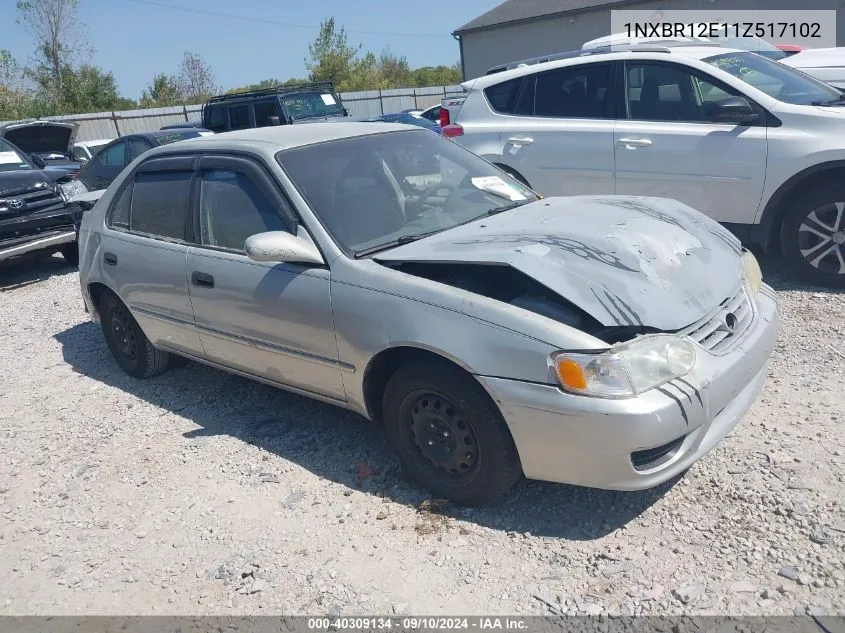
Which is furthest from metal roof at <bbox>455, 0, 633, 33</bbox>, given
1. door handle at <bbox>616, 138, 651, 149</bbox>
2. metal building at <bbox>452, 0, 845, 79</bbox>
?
door handle at <bbox>616, 138, 651, 149</bbox>

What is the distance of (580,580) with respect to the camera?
2854mm

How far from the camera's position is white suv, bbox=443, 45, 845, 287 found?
17.9 ft

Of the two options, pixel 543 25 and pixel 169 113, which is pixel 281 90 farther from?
pixel 543 25

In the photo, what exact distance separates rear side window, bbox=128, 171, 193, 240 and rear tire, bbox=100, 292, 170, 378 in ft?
2.27

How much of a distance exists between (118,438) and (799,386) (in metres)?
4.05

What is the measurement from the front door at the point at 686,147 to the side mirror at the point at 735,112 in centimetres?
6

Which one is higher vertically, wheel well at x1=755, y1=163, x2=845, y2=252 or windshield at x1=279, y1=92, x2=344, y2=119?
windshield at x1=279, y1=92, x2=344, y2=119

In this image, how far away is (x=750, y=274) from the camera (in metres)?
3.71

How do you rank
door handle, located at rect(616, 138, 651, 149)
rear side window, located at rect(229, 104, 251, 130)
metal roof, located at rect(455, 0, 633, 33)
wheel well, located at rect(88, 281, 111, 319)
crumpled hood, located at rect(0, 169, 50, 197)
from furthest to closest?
metal roof, located at rect(455, 0, 633, 33), rear side window, located at rect(229, 104, 251, 130), crumpled hood, located at rect(0, 169, 50, 197), door handle, located at rect(616, 138, 651, 149), wheel well, located at rect(88, 281, 111, 319)

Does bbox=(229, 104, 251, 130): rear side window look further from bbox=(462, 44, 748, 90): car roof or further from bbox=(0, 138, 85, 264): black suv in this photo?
bbox=(462, 44, 748, 90): car roof

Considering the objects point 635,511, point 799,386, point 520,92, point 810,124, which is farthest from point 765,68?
point 635,511

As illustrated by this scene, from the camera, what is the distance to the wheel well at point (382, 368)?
10.8ft

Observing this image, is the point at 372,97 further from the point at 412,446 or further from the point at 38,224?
the point at 412,446

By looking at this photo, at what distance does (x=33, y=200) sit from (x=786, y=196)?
8167 mm
